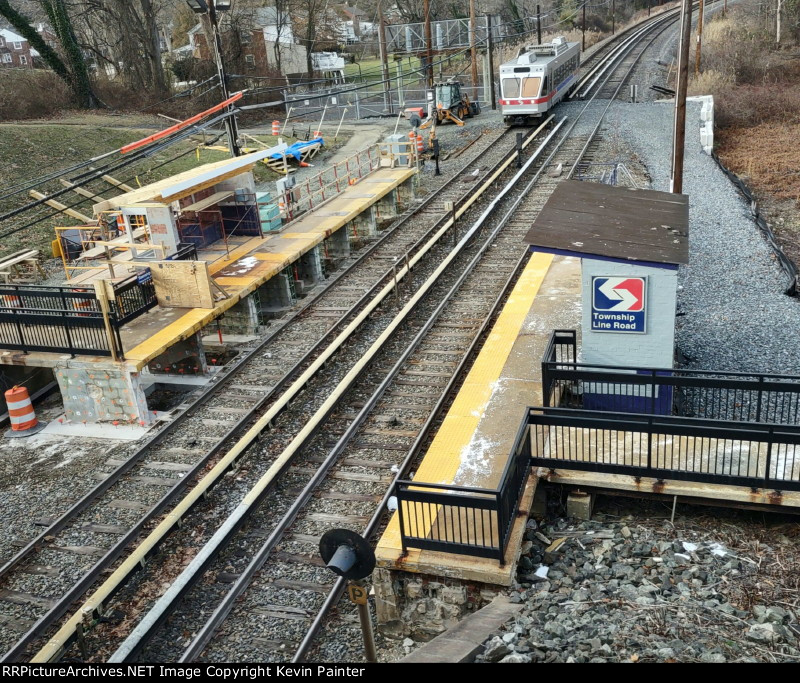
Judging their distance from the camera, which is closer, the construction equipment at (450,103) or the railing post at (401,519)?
the railing post at (401,519)

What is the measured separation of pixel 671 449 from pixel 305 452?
541 centimetres

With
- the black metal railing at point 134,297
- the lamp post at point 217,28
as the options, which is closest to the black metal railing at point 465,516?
the black metal railing at point 134,297

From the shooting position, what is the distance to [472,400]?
452 inches

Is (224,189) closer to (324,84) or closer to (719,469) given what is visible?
(719,469)

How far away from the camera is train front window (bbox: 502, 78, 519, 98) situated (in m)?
34.2

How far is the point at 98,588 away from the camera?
909 cm

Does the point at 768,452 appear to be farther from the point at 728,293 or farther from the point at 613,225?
the point at 728,293

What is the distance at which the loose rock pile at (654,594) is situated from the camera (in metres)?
6.79

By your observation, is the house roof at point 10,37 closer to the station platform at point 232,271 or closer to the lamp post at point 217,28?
the station platform at point 232,271

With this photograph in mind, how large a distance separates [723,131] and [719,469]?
30.7 m

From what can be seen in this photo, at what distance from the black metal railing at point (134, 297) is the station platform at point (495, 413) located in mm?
6405

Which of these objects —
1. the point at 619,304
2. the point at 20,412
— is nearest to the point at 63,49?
the point at 20,412

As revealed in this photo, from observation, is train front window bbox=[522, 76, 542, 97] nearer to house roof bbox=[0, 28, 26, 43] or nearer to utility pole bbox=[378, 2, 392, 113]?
utility pole bbox=[378, 2, 392, 113]

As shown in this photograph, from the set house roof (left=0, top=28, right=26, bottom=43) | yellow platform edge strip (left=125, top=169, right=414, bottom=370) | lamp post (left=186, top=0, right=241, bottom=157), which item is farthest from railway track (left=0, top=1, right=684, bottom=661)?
house roof (left=0, top=28, right=26, bottom=43)
